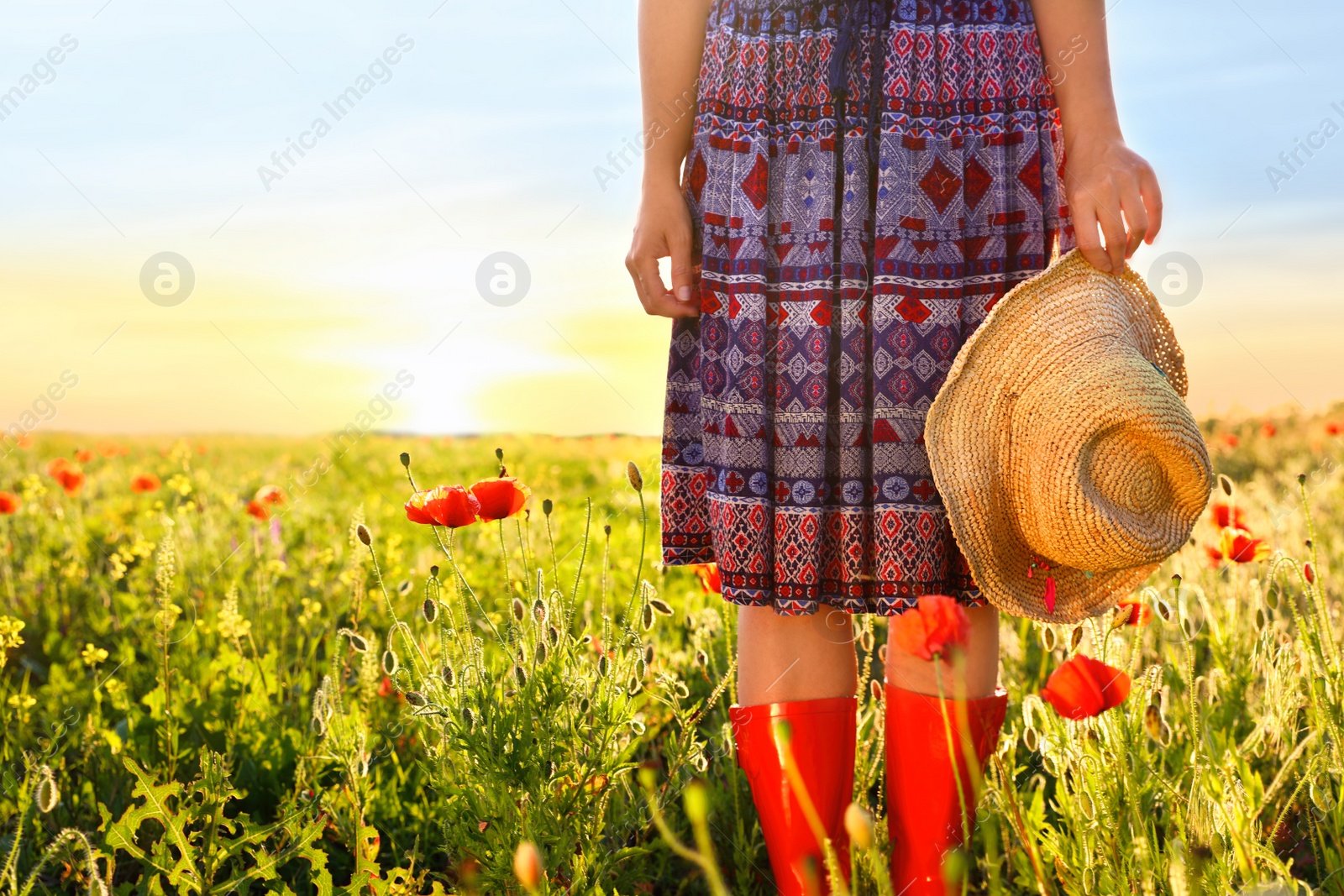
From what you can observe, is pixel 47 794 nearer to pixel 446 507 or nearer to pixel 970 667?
pixel 446 507

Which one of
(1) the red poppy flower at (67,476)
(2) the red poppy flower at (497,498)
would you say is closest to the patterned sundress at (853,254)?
(2) the red poppy flower at (497,498)

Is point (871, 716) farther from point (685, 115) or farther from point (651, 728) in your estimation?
point (685, 115)

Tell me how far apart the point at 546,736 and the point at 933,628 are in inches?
22.6

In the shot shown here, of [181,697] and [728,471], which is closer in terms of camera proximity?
[728,471]

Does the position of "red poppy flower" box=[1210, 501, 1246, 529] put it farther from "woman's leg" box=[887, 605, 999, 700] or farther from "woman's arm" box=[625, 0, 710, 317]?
"woman's arm" box=[625, 0, 710, 317]

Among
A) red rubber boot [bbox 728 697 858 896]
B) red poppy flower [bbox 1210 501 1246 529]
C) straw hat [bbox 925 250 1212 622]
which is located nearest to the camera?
straw hat [bbox 925 250 1212 622]

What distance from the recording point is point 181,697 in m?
2.10

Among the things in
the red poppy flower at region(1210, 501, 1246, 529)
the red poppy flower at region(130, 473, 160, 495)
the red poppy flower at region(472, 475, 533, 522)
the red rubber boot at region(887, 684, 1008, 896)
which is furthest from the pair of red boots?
→ the red poppy flower at region(130, 473, 160, 495)

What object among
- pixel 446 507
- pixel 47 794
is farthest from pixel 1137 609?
pixel 47 794

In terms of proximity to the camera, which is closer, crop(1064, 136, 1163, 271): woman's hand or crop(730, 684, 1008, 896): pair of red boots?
crop(1064, 136, 1163, 271): woman's hand

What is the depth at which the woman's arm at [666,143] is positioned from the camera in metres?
1.49

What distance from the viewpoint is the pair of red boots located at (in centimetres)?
146

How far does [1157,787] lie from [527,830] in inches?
38.0

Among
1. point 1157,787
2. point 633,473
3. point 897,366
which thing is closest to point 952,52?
point 897,366
